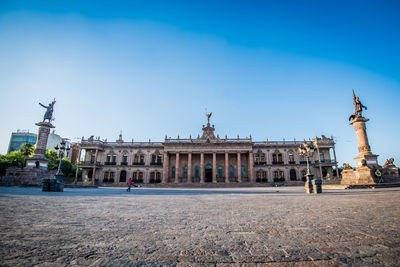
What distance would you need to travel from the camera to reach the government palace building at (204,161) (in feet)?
128

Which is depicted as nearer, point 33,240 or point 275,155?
point 33,240

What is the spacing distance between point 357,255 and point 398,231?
159cm

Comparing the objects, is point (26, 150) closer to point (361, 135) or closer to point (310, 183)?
point (310, 183)

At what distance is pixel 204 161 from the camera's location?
40875 millimetres

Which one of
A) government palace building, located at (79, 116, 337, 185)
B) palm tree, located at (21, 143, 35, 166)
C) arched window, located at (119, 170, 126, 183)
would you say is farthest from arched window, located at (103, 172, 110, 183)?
palm tree, located at (21, 143, 35, 166)

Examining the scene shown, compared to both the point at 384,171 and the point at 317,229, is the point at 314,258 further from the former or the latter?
the point at 384,171

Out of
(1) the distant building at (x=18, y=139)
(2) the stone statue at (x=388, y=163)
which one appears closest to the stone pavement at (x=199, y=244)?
(2) the stone statue at (x=388, y=163)

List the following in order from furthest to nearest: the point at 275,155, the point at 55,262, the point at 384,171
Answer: the point at 275,155, the point at 384,171, the point at 55,262

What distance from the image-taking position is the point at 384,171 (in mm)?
16828

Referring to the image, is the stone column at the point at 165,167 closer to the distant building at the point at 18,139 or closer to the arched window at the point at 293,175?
the arched window at the point at 293,175

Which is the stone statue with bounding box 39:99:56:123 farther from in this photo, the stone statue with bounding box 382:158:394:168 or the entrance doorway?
the stone statue with bounding box 382:158:394:168

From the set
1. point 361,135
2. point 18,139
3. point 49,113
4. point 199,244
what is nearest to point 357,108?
point 361,135

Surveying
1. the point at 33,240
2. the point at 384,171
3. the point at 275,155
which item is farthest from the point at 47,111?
the point at 275,155

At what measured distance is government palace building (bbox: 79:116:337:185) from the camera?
39031 mm
